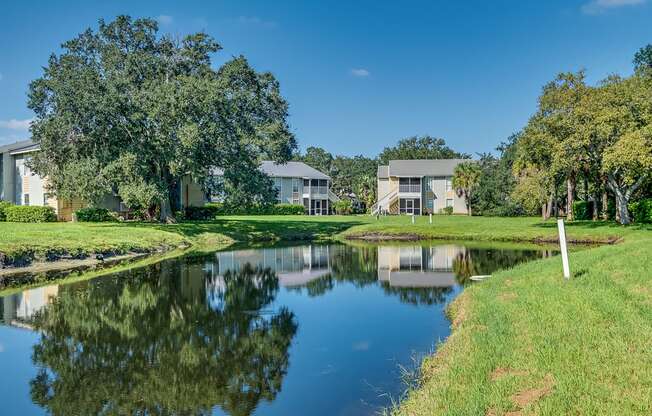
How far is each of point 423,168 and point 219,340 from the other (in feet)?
192

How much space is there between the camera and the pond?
7.64 metres

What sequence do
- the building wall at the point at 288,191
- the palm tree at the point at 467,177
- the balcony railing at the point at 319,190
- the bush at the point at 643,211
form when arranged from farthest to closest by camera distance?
the balcony railing at the point at 319,190 < the building wall at the point at 288,191 < the palm tree at the point at 467,177 < the bush at the point at 643,211

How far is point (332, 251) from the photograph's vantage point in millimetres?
29625

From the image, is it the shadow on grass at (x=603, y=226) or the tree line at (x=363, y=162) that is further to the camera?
the tree line at (x=363, y=162)

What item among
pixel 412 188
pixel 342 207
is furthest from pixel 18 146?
pixel 412 188

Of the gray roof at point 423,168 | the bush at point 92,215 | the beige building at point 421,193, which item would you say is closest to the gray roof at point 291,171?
the gray roof at point 423,168

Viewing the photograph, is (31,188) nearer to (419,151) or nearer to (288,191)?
(288,191)

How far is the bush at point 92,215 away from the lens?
38.7 m

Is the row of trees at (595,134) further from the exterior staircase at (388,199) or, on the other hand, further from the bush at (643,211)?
the exterior staircase at (388,199)

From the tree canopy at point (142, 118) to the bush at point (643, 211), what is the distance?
21.9m

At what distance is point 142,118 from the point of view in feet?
102

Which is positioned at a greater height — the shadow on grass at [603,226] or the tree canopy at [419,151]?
the tree canopy at [419,151]

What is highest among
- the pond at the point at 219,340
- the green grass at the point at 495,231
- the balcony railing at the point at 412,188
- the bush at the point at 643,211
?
the balcony railing at the point at 412,188

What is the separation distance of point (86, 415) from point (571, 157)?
29.5 meters
